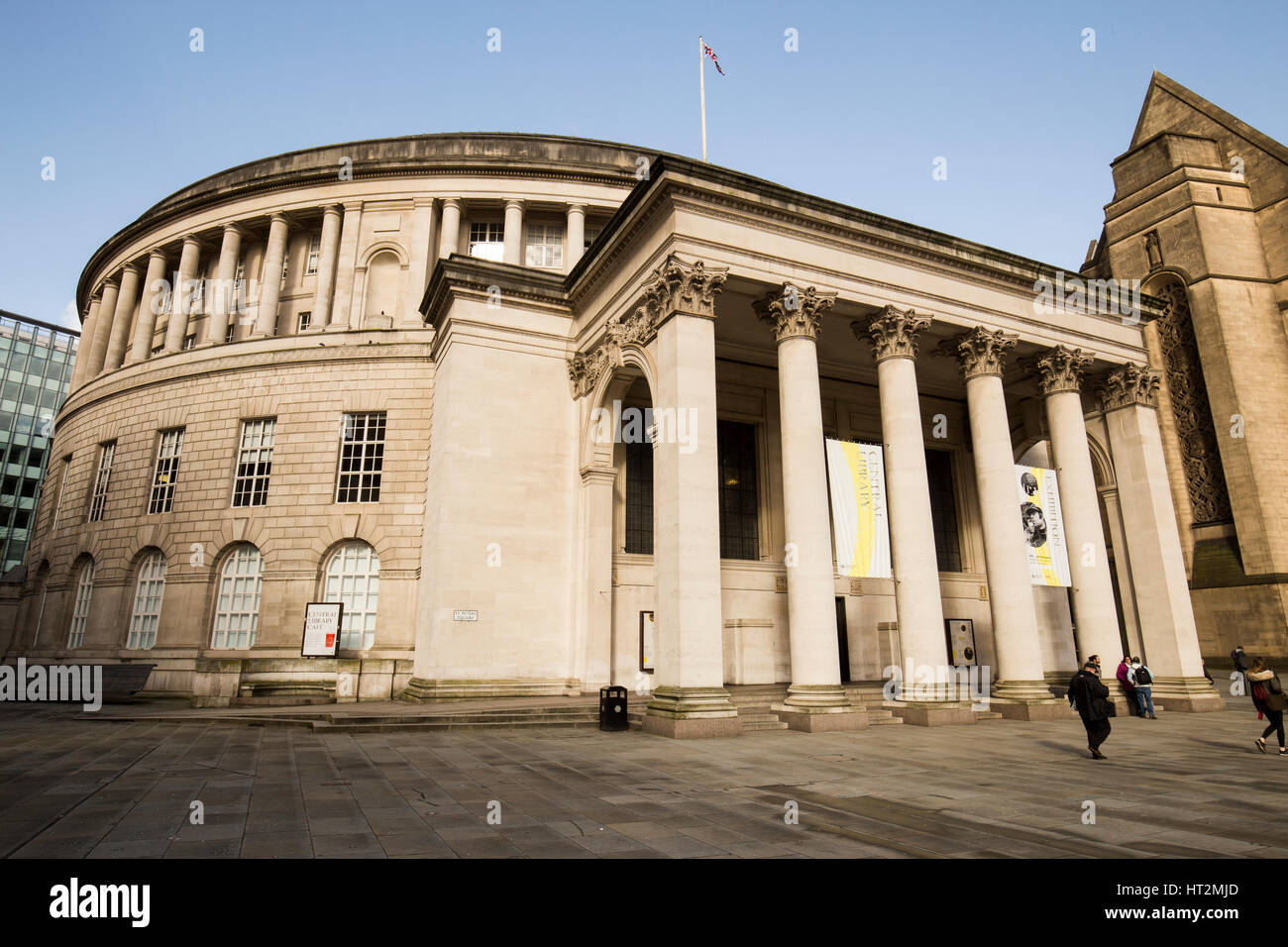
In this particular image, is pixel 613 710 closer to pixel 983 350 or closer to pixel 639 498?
pixel 639 498

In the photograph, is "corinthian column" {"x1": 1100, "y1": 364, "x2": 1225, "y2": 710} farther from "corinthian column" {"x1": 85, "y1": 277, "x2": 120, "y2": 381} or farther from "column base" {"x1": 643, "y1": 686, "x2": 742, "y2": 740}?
"corinthian column" {"x1": 85, "y1": 277, "x2": 120, "y2": 381}

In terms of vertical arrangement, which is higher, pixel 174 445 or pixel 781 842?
pixel 174 445

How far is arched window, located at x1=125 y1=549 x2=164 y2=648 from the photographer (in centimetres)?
2627

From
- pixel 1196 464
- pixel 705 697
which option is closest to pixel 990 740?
pixel 705 697

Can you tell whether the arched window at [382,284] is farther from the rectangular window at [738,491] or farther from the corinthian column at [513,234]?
the rectangular window at [738,491]

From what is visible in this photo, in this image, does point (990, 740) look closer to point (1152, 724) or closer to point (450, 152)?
point (1152, 724)

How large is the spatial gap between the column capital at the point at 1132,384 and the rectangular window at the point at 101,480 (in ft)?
130

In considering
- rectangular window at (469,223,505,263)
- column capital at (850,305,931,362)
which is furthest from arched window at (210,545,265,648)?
column capital at (850,305,931,362)

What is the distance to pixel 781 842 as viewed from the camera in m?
5.96

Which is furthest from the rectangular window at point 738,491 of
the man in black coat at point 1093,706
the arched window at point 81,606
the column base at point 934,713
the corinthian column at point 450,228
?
the arched window at point 81,606

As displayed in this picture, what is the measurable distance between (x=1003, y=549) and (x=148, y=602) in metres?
30.1

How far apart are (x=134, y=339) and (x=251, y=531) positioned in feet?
48.6

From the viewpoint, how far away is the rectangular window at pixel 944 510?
28516 millimetres
